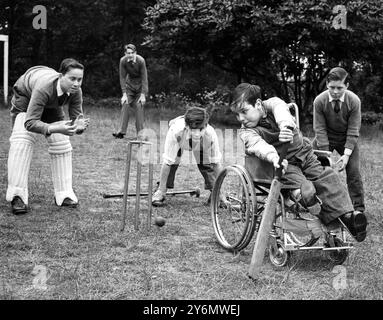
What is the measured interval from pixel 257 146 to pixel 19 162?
2.33m

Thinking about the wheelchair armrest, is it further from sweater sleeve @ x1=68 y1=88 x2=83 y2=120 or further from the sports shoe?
sweater sleeve @ x1=68 y1=88 x2=83 y2=120

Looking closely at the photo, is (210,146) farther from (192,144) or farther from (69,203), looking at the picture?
(69,203)

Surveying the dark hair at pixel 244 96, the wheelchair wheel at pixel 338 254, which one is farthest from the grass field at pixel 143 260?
the dark hair at pixel 244 96

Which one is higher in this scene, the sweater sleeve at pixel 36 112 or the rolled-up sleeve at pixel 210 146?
the sweater sleeve at pixel 36 112

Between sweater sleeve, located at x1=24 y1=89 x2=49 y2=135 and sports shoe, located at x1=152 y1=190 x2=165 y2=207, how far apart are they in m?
1.39

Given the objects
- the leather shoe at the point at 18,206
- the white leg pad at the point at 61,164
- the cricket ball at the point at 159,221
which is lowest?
the cricket ball at the point at 159,221

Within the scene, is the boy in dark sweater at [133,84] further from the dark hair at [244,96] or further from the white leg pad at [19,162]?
the dark hair at [244,96]

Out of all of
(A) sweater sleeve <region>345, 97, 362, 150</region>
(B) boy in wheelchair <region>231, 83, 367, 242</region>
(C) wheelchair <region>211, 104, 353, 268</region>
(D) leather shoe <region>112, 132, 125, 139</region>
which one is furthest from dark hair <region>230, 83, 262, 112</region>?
(D) leather shoe <region>112, 132, 125, 139</region>

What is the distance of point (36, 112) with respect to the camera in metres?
5.03

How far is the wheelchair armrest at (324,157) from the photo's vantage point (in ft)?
14.5
